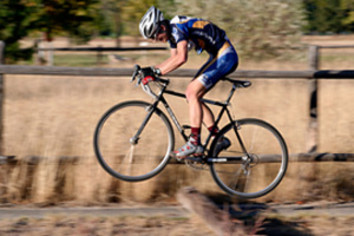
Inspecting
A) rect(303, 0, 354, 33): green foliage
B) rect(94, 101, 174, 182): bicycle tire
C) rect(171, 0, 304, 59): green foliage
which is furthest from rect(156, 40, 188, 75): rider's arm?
rect(303, 0, 354, 33): green foliage

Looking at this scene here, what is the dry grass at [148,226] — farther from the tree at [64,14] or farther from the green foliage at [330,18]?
the green foliage at [330,18]

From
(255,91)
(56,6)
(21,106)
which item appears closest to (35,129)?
(21,106)

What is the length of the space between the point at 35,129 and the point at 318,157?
3.75 metres

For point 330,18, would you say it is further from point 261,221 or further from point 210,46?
point 261,221

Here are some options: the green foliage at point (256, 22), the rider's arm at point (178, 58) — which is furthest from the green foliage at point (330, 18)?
the rider's arm at point (178, 58)

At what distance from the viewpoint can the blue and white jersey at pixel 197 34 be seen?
15.3ft

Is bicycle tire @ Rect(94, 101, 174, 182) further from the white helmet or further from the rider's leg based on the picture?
the white helmet

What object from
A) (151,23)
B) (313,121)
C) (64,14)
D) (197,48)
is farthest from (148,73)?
(64,14)

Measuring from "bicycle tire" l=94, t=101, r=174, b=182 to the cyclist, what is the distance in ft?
0.96

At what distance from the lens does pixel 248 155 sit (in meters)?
5.17

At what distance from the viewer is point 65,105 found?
9.35 m

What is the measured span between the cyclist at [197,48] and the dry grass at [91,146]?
3.53 ft

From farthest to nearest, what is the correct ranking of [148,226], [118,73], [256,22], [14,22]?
[256,22]
[14,22]
[118,73]
[148,226]

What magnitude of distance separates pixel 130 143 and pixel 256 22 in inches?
547
